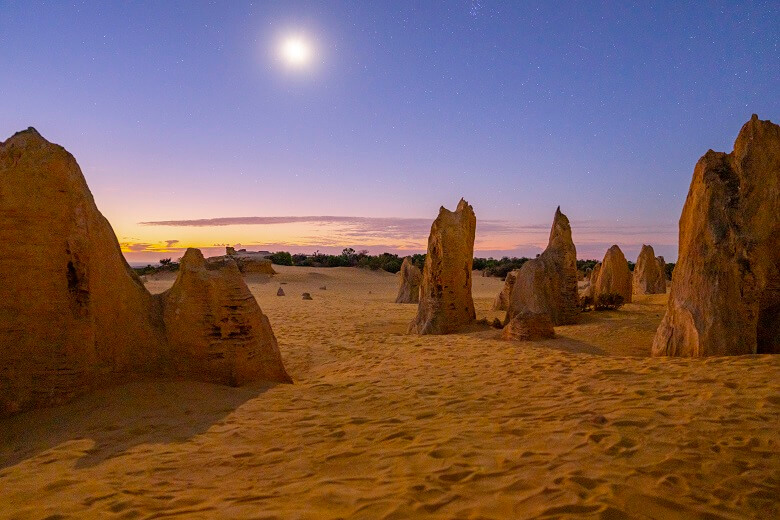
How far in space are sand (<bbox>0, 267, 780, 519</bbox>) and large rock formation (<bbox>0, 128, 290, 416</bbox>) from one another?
35 cm

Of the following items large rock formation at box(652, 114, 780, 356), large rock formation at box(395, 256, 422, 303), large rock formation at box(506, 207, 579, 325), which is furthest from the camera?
large rock formation at box(395, 256, 422, 303)

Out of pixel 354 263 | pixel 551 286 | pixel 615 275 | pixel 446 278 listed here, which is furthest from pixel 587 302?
pixel 354 263

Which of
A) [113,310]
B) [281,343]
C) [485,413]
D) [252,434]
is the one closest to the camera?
[252,434]

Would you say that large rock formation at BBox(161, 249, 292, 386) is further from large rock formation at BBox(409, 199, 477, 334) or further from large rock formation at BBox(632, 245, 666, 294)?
large rock formation at BBox(632, 245, 666, 294)

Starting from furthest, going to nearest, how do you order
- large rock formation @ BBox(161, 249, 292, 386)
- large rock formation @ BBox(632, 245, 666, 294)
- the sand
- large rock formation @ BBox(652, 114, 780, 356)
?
large rock formation @ BBox(632, 245, 666, 294), large rock formation @ BBox(652, 114, 780, 356), large rock formation @ BBox(161, 249, 292, 386), the sand

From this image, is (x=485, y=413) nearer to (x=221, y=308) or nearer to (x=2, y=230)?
(x=221, y=308)

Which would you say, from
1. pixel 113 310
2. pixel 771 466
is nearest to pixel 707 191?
pixel 771 466

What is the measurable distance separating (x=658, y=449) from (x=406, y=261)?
1757cm

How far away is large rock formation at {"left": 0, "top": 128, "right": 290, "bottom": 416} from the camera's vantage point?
15.4ft

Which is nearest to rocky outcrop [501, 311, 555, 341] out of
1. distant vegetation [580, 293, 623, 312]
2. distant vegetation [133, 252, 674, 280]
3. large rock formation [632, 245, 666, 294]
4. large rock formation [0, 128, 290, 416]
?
distant vegetation [580, 293, 623, 312]

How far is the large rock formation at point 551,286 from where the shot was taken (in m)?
11.6

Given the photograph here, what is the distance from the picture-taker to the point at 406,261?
20891 mm

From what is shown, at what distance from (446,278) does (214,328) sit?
661cm

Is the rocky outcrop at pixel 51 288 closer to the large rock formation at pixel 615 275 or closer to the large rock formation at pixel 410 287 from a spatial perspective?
the large rock formation at pixel 615 275
